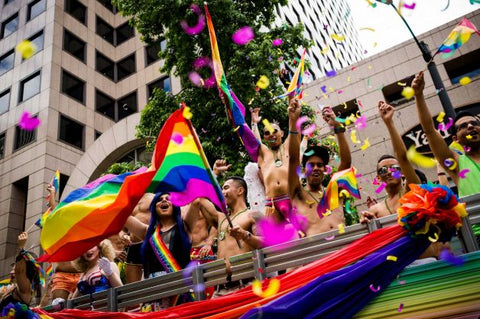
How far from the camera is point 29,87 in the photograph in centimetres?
1791

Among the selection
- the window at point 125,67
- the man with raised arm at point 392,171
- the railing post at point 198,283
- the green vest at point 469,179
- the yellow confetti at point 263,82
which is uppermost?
the window at point 125,67

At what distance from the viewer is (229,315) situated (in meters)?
2.91

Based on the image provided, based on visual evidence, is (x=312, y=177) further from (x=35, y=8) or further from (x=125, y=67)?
(x=35, y=8)

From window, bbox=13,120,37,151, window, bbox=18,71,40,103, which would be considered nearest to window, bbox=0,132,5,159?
window, bbox=13,120,37,151

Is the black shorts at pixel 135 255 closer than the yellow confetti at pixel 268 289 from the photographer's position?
No

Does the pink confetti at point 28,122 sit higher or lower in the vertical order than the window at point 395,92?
higher

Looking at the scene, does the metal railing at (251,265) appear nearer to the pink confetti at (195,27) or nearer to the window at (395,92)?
the pink confetti at (195,27)

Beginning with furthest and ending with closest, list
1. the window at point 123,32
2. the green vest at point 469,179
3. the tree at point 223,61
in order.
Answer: the window at point 123,32 → the tree at point 223,61 → the green vest at point 469,179

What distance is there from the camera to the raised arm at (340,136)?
410cm

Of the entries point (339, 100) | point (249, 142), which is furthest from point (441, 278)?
point (339, 100)

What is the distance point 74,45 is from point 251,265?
62.3ft

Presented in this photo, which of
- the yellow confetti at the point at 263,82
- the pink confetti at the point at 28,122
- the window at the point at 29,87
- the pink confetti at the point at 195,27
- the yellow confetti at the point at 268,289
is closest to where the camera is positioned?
the yellow confetti at the point at 268,289

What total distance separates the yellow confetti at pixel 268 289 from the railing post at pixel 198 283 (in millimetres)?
604

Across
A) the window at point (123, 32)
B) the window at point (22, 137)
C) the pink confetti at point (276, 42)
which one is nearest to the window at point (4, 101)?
the window at point (22, 137)
